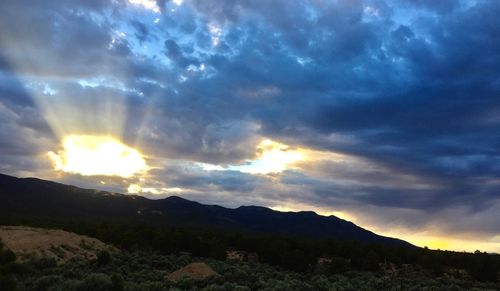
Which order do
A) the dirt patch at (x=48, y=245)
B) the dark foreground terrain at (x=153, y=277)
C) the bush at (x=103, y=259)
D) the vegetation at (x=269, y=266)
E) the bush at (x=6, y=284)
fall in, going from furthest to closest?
1. the dirt patch at (x=48, y=245)
2. the bush at (x=103, y=259)
3. the vegetation at (x=269, y=266)
4. the dark foreground terrain at (x=153, y=277)
5. the bush at (x=6, y=284)

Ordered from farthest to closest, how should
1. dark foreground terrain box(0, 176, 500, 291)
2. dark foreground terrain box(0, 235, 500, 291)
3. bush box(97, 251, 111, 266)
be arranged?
bush box(97, 251, 111, 266) < dark foreground terrain box(0, 176, 500, 291) < dark foreground terrain box(0, 235, 500, 291)

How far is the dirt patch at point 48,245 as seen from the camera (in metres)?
35.8

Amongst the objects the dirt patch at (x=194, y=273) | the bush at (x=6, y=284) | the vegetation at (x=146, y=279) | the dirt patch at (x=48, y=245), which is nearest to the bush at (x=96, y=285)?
the vegetation at (x=146, y=279)

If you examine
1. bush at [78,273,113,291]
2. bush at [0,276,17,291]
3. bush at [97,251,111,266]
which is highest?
bush at [97,251,111,266]

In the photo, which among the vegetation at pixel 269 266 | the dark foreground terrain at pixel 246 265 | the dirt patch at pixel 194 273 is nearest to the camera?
the dark foreground terrain at pixel 246 265

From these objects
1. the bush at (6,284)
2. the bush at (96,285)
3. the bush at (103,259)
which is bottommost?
the bush at (6,284)

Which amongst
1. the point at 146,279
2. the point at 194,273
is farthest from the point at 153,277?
the point at 194,273

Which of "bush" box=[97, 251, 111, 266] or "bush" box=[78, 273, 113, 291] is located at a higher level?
"bush" box=[97, 251, 111, 266]

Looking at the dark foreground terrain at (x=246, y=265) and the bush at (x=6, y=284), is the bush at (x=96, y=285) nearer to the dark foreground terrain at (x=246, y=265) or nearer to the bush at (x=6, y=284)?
the dark foreground terrain at (x=246, y=265)

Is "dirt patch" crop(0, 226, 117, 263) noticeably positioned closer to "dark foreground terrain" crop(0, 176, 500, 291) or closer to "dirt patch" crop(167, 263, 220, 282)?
"dark foreground terrain" crop(0, 176, 500, 291)

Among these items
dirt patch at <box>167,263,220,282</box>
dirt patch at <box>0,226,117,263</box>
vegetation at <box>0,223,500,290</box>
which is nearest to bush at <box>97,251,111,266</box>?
vegetation at <box>0,223,500,290</box>

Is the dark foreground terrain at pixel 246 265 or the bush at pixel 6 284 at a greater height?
the dark foreground terrain at pixel 246 265

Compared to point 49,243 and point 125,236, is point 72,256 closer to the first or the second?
point 49,243

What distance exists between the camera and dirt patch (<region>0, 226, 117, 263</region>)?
3575cm
